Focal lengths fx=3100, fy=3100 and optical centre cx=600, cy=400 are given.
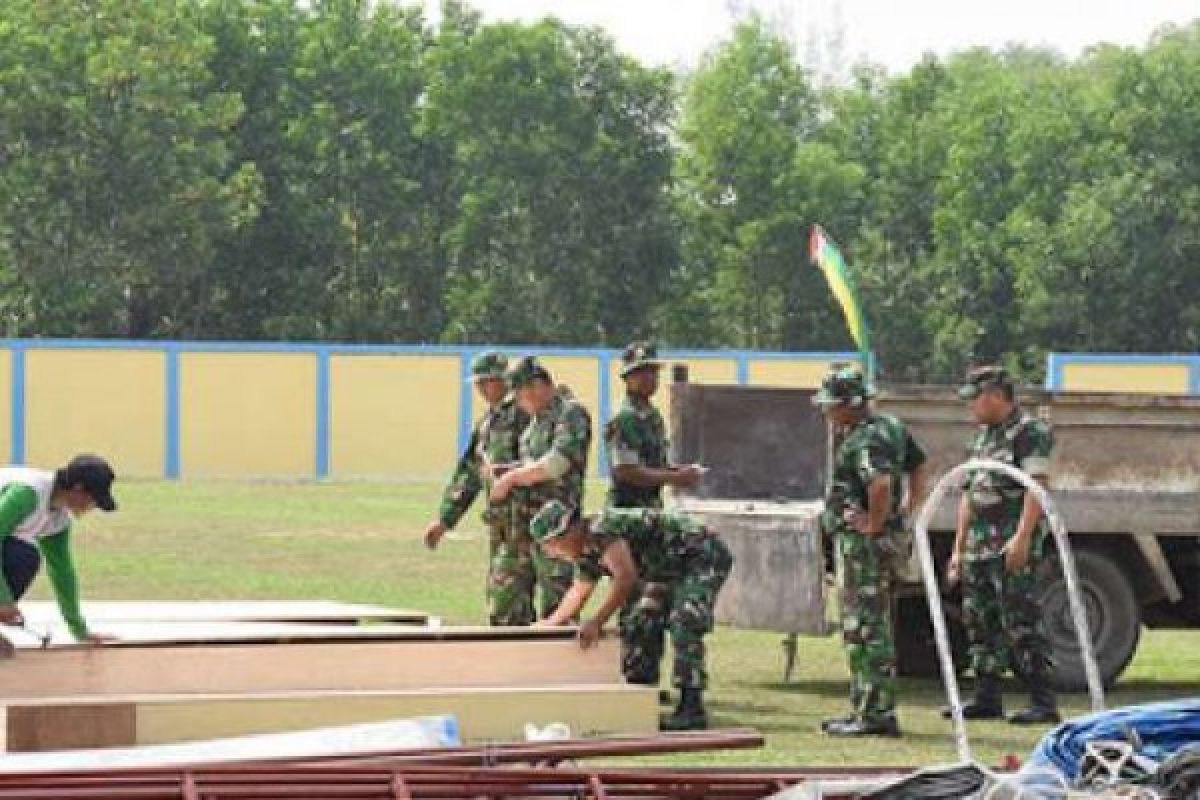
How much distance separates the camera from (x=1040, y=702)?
1489 centimetres

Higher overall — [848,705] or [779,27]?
[779,27]

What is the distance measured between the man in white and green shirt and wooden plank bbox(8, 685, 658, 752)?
497mm

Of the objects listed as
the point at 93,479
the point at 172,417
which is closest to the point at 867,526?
the point at 93,479

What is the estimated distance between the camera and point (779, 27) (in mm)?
122062

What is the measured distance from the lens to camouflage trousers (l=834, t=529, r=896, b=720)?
14.4m

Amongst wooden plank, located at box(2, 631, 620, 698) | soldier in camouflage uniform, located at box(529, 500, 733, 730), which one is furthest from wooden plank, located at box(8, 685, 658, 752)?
soldier in camouflage uniform, located at box(529, 500, 733, 730)

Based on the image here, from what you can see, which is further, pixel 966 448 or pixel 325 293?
pixel 325 293

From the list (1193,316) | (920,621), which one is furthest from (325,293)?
(920,621)

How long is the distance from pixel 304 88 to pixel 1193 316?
17612 millimetres

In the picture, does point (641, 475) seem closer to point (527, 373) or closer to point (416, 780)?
point (527, 373)

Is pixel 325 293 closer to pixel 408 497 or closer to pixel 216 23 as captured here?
pixel 216 23

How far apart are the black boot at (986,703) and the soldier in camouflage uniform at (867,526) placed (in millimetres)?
715

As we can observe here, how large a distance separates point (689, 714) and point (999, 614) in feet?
5.94

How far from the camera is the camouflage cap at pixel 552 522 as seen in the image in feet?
44.7
